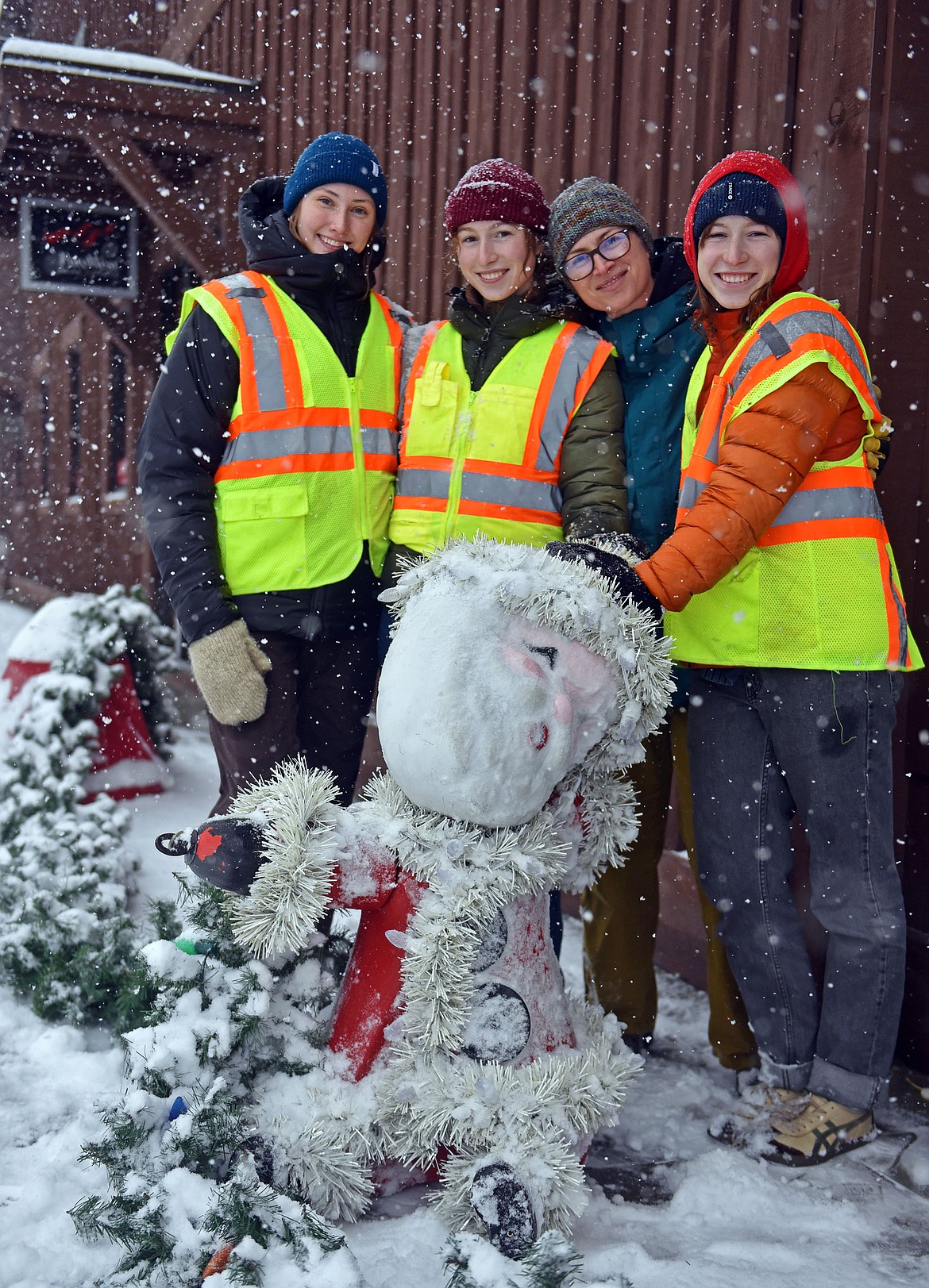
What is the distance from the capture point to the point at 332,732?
108 inches

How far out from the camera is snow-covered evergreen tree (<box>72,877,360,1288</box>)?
1702 millimetres

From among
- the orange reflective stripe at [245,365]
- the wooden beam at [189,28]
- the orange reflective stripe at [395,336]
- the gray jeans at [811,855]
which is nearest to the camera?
the gray jeans at [811,855]

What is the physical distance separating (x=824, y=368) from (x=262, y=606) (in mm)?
1361

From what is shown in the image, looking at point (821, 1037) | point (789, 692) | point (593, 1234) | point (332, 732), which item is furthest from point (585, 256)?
point (593, 1234)

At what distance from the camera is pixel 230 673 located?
7.93 feet

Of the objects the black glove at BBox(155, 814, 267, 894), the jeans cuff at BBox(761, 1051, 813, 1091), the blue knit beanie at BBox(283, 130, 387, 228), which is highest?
the blue knit beanie at BBox(283, 130, 387, 228)

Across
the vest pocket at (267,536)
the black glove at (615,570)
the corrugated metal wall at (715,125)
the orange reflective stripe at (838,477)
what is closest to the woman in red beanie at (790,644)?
the orange reflective stripe at (838,477)

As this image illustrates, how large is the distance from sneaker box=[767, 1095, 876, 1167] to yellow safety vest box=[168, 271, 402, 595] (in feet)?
5.34

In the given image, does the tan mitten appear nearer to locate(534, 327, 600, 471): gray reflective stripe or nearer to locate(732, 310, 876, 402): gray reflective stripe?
locate(534, 327, 600, 471): gray reflective stripe

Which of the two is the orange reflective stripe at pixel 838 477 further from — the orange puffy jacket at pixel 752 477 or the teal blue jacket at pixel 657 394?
the teal blue jacket at pixel 657 394

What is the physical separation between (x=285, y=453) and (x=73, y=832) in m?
1.77

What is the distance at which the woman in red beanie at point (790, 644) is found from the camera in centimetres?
213

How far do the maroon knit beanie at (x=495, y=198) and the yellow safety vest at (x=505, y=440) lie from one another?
0.28 metres

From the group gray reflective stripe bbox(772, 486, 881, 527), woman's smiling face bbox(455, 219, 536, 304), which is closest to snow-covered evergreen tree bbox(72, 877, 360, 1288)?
gray reflective stripe bbox(772, 486, 881, 527)
